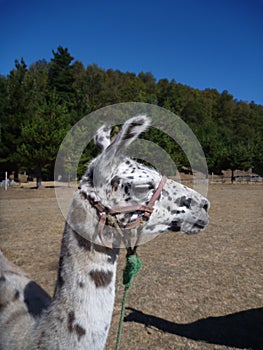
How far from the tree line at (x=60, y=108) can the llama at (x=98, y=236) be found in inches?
229

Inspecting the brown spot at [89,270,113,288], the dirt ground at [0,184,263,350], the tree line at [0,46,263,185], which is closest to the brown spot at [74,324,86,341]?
the brown spot at [89,270,113,288]

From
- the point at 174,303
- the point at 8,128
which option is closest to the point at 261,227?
the point at 174,303

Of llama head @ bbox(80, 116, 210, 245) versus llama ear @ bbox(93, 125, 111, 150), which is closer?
llama head @ bbox(80, 116, 210, 245)

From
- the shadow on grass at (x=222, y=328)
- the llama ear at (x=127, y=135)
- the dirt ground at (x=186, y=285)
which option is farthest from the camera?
the dirt ground at (x=186, y=285)

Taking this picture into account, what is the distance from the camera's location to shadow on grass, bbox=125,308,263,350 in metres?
4.33

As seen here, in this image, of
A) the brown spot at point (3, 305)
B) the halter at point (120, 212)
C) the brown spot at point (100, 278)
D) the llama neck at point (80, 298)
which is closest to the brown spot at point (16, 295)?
the brown spot at point (3, 305)

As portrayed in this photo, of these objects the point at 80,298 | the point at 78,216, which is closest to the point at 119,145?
the point at 78,216

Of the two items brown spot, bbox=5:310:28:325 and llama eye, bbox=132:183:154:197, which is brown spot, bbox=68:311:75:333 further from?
llama eye, bbox=132:183:154:197

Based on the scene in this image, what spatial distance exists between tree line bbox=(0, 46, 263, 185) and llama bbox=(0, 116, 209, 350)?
581cm

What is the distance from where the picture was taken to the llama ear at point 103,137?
2566 mm

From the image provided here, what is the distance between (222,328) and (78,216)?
11.9 feet

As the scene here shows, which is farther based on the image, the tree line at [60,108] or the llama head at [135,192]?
the tree line at [60,108]

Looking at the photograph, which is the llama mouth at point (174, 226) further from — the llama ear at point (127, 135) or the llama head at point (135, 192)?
the llama ear at point (127, 135)

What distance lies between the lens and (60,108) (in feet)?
105
